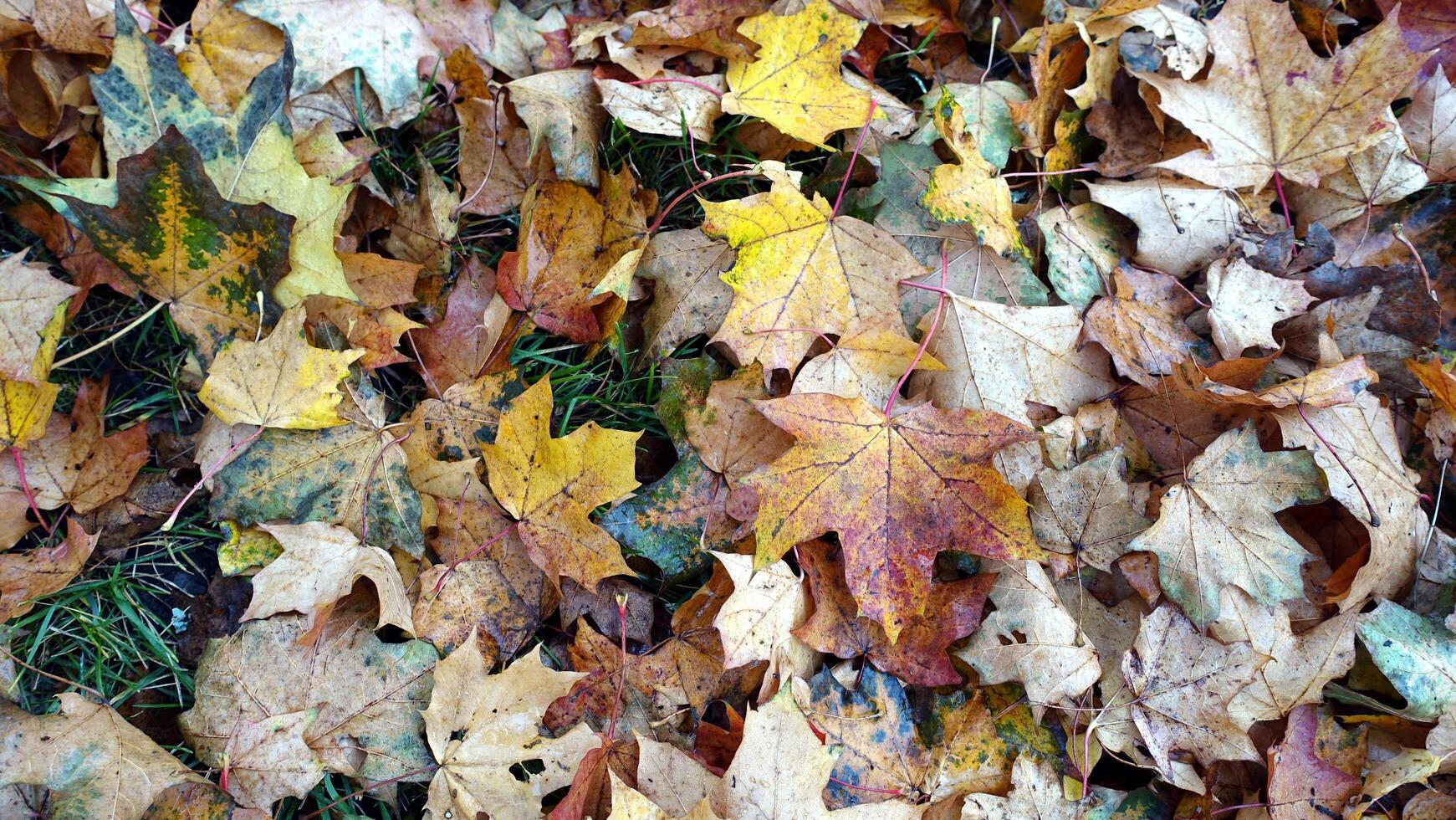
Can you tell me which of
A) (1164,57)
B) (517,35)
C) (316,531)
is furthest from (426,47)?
(1164,57)

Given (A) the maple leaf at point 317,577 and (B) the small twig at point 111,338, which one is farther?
(B) the small twig at point 111,338

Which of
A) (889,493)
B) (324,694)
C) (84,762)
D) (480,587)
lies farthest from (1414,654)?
(84,762)

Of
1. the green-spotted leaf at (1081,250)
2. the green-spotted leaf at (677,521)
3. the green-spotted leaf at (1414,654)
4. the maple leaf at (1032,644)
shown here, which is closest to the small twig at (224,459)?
the green-spotted leaf at (677,521)

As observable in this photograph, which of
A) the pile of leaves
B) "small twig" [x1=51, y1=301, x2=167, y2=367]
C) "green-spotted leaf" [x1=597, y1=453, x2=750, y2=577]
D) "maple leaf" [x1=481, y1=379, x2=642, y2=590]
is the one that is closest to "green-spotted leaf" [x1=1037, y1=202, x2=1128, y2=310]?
the pile of leaves

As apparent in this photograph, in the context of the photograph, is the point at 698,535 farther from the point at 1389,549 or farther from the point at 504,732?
the point at 1389,549

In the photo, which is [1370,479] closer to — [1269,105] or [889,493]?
[1269,105]

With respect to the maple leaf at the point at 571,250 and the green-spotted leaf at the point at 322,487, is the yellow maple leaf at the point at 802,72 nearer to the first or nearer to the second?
the maple leaf at the point at 571,250
